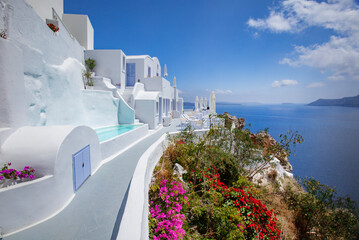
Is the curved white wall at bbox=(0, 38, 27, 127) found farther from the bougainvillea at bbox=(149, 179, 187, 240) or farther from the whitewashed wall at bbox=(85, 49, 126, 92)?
the whitewashed wall at bbox=(85, 49, 126, 92)

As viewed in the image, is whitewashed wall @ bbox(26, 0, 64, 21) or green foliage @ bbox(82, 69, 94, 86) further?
green foliage @ bbox(82, 69, 94, 86)

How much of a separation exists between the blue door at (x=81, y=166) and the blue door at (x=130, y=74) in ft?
42.6

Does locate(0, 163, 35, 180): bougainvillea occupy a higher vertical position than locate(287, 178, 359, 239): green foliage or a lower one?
higher

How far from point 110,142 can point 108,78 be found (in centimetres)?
952

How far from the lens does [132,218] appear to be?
275cm

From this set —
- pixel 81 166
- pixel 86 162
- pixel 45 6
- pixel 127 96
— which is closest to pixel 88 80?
pixel 127 96

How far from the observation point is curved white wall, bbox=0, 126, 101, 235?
3211 mm

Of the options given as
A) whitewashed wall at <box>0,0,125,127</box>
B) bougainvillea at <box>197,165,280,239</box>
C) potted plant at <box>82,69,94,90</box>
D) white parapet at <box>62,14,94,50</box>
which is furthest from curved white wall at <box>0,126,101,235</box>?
white parapet at <box>62,14,94,50</box>

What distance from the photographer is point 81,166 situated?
5059 mm

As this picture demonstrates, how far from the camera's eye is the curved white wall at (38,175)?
10.5ft

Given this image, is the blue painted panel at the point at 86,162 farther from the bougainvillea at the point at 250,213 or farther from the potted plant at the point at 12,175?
the bougainvillea at the point at 250,213

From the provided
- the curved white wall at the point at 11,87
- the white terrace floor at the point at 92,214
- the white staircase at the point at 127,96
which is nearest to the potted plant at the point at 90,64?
the white staircase at the point at 127,96

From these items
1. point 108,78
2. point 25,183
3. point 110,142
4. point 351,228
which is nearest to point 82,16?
point 108,78

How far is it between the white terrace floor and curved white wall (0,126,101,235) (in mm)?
235
